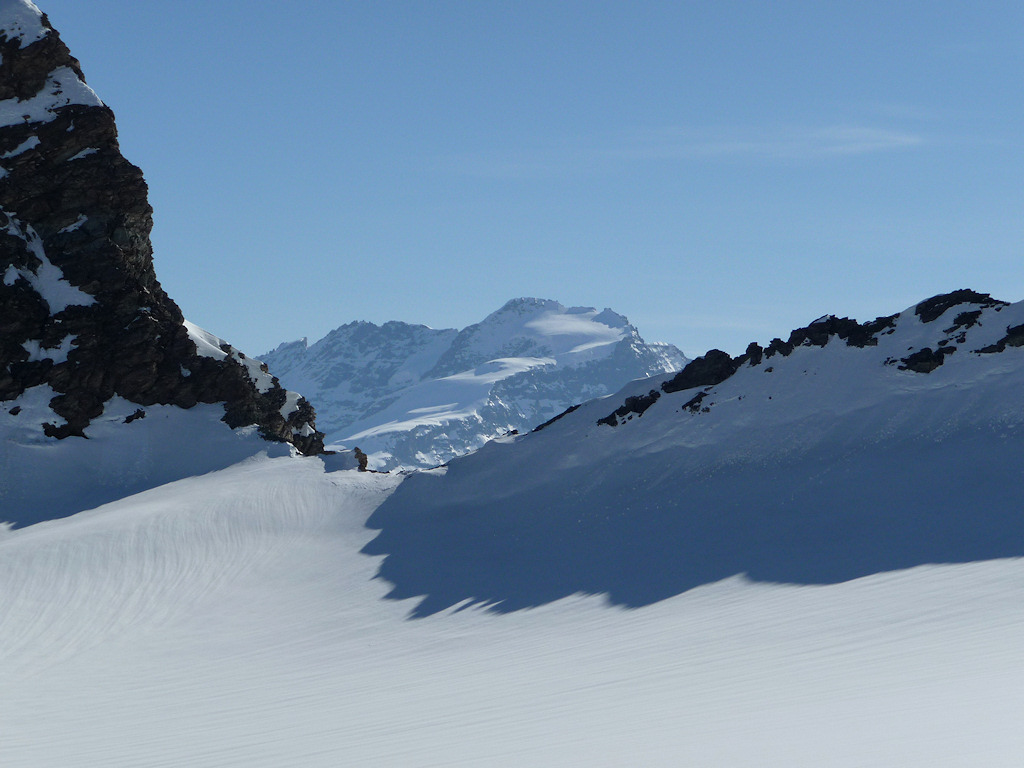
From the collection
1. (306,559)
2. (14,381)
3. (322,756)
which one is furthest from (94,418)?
(322,756)

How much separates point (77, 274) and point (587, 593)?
30.3 m

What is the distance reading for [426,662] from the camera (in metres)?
20.4

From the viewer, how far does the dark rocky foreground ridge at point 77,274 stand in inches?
1663

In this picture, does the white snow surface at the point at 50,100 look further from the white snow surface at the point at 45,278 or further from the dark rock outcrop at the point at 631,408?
the dark rock outcrop at the point at 631,408

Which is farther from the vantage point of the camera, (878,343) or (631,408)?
(631,408)

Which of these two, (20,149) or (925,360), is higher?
(20,149)

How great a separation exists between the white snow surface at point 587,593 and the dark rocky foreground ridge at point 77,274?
2537 millimetres

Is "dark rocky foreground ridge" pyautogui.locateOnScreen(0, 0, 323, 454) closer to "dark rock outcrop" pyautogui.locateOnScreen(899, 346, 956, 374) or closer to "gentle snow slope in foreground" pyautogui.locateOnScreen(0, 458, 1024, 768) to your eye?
"gentle snow slope in foreground" pyautogui.locateOnScreen(0, 458, 1024, 768)

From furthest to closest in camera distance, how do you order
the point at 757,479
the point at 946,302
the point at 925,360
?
1. the point at 946,302
2. the point at 925,360
3. the point at 757,479

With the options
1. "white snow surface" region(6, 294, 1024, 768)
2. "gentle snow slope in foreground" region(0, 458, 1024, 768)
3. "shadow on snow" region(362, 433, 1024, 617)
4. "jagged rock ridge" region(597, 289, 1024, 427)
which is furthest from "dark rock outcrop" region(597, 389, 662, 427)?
"gentle snow slope in foreground" region(0, 458, 1024, 768)

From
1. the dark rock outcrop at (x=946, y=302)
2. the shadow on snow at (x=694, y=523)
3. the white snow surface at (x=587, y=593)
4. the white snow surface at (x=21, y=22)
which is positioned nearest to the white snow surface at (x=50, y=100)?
the white snow surface at (x=21, y=22)

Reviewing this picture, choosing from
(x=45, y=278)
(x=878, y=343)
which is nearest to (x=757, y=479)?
(x=878, y=343)

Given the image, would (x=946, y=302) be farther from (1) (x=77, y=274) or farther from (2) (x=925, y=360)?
(1) (x=77, y=274)

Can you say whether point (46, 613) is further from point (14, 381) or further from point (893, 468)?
point (893, 468)
